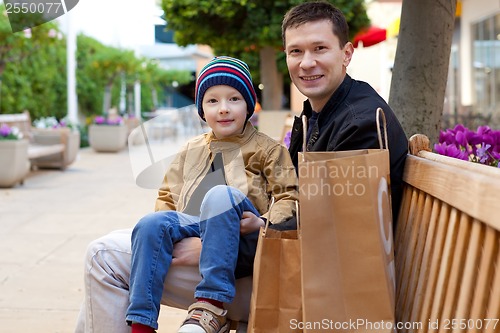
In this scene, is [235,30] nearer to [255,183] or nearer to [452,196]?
[255,183]

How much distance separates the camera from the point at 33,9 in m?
2.59

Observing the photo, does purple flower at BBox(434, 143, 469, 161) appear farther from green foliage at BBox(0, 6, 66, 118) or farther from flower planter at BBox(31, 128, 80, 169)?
green foliage at BBox(0, 6, 66, 118)

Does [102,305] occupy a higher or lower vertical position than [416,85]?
lower

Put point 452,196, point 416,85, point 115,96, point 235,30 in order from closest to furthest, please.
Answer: point 452,196
point 416,85
point 235,30
point 115,96

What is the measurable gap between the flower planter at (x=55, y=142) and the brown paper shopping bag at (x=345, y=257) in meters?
11.3

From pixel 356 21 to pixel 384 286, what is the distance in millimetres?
9163

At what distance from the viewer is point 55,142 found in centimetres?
1279

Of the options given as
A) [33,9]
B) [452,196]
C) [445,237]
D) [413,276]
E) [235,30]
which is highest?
[235,30]

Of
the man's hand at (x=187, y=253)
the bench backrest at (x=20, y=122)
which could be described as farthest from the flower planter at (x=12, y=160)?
the man's hand at (x=187, y=253)

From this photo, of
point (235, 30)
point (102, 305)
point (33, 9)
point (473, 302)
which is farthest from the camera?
point (235, 30)

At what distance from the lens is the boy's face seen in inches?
100.0

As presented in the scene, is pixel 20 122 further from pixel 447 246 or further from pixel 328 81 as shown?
pixel 447 246

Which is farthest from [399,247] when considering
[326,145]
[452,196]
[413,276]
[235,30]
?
[235,30]

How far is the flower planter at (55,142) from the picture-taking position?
41.4ft
